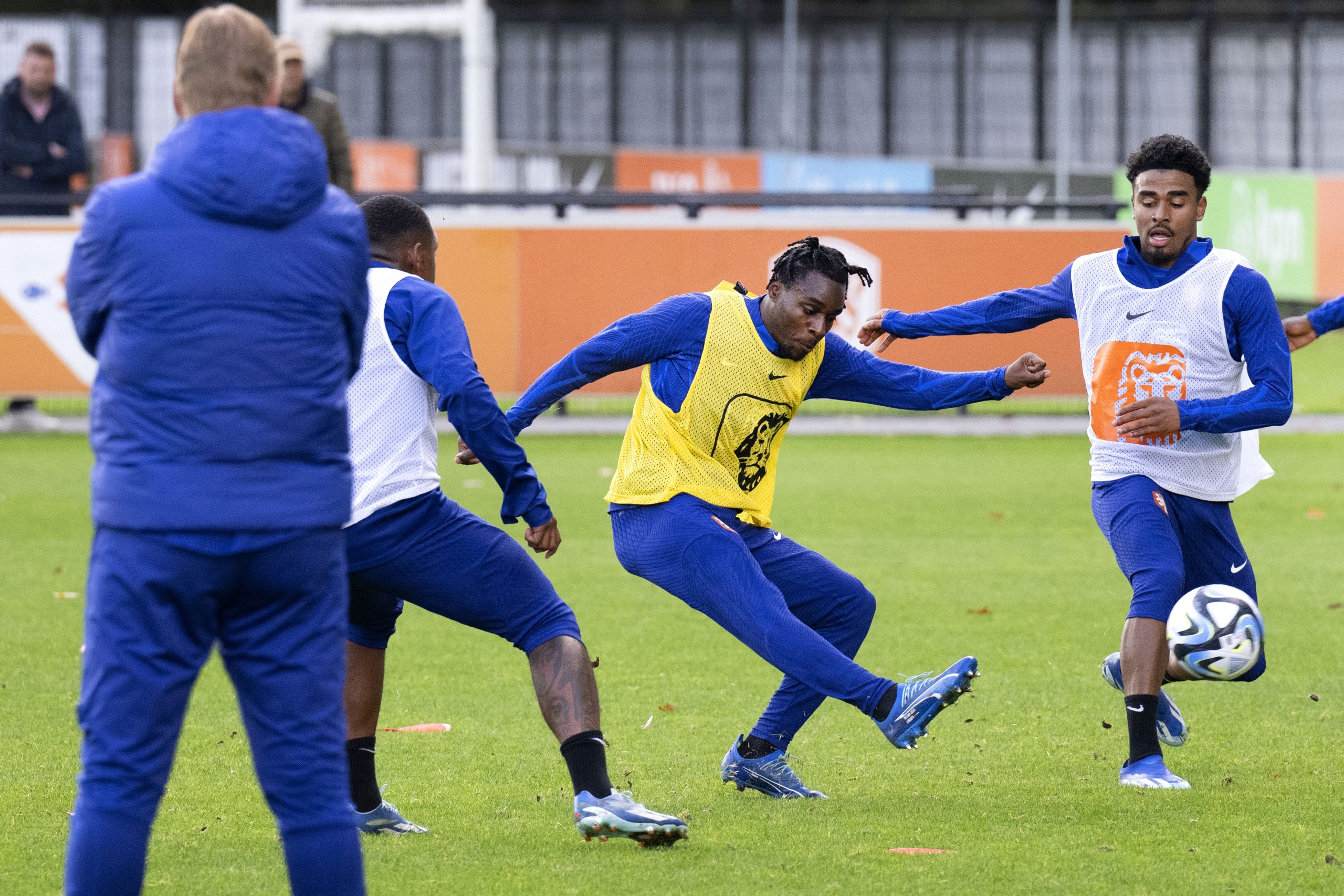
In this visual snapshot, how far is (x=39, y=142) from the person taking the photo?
14.9 meters

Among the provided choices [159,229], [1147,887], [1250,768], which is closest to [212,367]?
[159,229]

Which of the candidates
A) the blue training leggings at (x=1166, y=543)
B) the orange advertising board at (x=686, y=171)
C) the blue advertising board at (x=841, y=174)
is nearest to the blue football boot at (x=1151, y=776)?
the blue training leggings at (x=1166, y=543)

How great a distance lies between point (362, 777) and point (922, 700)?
4.71 ft

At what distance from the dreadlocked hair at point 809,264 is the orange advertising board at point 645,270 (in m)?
9.32

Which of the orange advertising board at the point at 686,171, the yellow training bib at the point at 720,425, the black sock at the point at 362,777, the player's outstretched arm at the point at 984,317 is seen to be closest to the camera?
the black sock at the point at 362,777

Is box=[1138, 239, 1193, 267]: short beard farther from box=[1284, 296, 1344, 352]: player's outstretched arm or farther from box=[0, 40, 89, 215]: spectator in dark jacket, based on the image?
box=[0, 40, 89, 215]: spectator in dark jacket

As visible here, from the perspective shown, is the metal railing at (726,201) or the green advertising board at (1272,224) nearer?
the metal railing at (726,201)

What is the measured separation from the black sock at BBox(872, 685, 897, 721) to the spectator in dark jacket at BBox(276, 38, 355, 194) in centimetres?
759

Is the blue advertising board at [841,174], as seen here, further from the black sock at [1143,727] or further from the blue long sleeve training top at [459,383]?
the blue long sleeve training top at [459,383]

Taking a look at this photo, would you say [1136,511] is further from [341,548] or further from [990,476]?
[990,476]

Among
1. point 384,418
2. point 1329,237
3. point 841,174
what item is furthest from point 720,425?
point 841,174

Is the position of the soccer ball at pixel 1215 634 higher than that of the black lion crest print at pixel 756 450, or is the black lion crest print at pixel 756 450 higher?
the black lion crest print at pixel 756 450

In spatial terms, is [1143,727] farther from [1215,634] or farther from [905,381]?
[905,381]

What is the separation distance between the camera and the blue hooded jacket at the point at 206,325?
314 centimetres
